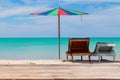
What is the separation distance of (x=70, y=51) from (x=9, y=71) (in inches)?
218

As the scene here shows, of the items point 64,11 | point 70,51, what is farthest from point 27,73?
point 64,11

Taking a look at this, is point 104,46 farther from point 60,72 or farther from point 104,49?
point 60,72

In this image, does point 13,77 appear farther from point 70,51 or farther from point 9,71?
point 70,51

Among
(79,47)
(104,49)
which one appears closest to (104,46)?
(104,49)

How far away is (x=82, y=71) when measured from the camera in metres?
4.27

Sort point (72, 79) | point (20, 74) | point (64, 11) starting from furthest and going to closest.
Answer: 1. point (64, 11)
2. point (20, 74)
3. point (72, 79)

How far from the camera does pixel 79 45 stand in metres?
9.70

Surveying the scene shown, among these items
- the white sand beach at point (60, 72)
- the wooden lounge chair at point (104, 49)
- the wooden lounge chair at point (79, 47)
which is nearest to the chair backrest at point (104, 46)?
the wooden lounge chair at point (104, 49)

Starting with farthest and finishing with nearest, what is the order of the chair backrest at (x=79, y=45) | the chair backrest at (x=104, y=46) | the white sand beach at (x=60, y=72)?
1. the chair backrest at (x=104, y=46)
2. the chair backrest at (x=79, y=45)
3. the white sand beach at (x=60, y=72)

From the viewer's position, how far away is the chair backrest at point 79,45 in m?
9.61

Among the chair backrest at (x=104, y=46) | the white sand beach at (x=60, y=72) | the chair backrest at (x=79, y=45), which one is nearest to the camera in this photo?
the white sand beach at (x=60, y=72)

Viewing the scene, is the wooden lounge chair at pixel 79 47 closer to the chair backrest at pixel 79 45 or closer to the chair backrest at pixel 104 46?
the chair backrest at pixel 79 45

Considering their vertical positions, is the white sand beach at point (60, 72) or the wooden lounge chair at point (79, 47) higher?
the white sand beach at point (60, 72)

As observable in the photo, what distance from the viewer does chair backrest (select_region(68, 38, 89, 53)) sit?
→ 9.61 meters
